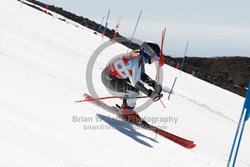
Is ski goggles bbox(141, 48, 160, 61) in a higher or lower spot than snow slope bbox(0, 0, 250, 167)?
higher

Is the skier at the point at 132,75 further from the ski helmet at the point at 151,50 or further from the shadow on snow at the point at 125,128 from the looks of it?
the shadow on snow at the point at 125,128

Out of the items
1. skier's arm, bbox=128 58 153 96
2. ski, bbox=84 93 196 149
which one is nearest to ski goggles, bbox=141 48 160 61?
skier's arm, bbox=128 58 153 96

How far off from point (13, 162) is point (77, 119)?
244 cm

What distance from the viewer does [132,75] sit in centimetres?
667

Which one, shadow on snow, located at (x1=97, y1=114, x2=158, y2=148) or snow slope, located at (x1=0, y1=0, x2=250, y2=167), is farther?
shadow on snow, located at (x1=97, y1=114, x2=158, y2=148)

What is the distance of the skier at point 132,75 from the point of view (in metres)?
6.58

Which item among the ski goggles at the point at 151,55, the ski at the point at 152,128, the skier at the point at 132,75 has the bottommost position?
the ski at the point at 152,128

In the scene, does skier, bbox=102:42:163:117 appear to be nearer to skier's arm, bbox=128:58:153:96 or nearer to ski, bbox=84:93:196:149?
skier's arm, bbox=128:58:153:96

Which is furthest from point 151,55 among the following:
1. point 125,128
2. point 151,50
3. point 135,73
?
point 125,128

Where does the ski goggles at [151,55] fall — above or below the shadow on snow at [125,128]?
above

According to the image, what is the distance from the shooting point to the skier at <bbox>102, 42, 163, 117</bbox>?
6.58 m

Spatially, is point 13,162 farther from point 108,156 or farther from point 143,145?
point 143,145

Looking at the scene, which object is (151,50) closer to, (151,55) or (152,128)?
(151,55)

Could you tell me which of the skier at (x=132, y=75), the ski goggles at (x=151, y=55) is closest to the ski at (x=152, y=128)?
the skier at (x=132, y=75)
